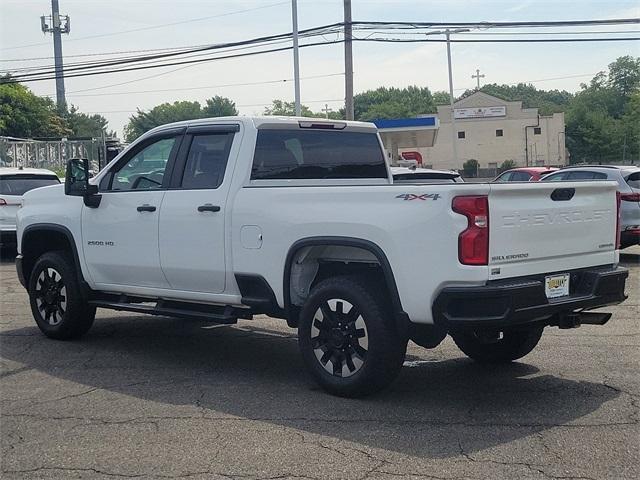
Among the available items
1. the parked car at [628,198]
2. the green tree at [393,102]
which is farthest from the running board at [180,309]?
the green tree at [393,102]

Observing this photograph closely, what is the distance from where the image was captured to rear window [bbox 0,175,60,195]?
633 inches

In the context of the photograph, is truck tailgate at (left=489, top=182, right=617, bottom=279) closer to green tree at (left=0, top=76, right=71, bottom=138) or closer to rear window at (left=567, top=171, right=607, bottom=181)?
rear window at (left=567, top=171, right=607, bottom=181)

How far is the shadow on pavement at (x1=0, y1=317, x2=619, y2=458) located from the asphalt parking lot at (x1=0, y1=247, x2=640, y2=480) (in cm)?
2

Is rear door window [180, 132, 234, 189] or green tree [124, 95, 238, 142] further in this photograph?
green tree [124, 95, 238, 142]

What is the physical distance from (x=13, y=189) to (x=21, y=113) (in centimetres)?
4347

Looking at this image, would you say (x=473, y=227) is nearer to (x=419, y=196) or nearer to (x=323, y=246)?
(x=419, y=196)

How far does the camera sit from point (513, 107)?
80625 millimetres

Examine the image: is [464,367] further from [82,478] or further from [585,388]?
[82,478]

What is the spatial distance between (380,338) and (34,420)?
8.07 ft

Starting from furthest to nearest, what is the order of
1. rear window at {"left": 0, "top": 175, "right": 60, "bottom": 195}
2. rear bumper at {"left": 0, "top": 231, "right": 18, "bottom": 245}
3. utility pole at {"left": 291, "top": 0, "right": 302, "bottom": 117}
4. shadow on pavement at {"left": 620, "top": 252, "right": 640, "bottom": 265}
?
utility pole at {"left": 291, "top": 0, "right": 302, "bottom": 117} < rear window at {"left": 0, "top": 175, "right": 60, "bottom": 195} < rear bumper at {"left": 0, "top": 231, "right": 18, "bottom": 245} < shadow on pavement at {"left": 620, "top": 252, "right": 640, "bottom": 265}

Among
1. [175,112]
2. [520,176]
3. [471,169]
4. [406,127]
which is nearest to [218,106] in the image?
[175,112]

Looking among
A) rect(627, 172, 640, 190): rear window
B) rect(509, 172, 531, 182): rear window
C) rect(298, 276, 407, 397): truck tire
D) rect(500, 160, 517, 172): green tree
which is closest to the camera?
rect(298, 276, 407, 397): truck tire

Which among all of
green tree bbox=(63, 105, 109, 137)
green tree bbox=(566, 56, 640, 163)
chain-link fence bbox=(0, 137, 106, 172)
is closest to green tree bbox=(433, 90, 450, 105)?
green tree bbox=(566, 56, 640, 163)

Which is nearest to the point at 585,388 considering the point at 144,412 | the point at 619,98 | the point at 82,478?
the point at 144,412
